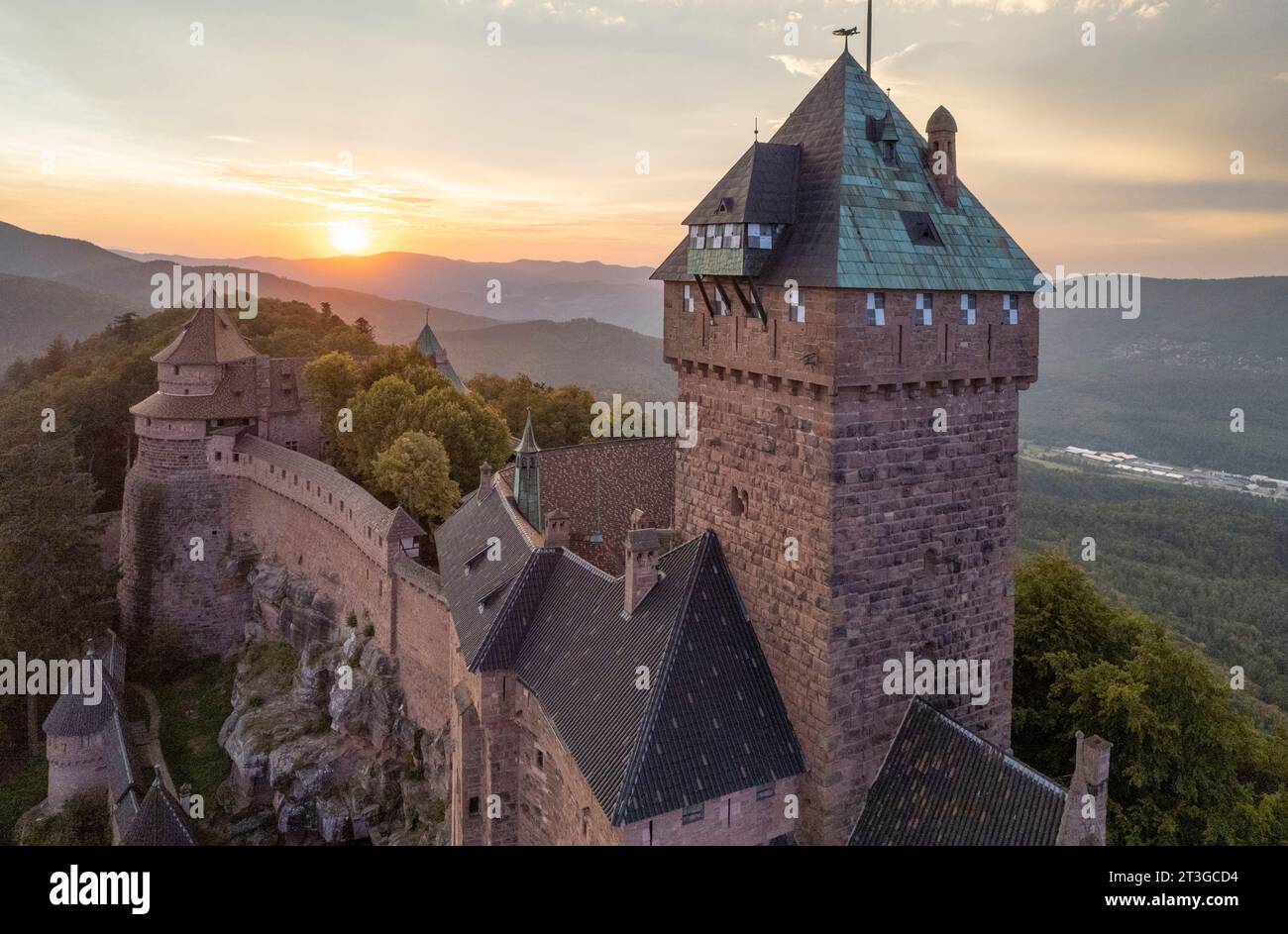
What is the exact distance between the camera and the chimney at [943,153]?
1414 centimetres

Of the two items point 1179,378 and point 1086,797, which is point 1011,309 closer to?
point 1086,797

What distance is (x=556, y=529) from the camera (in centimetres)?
2042

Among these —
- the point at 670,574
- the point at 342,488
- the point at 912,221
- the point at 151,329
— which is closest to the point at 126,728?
the point at 342,488

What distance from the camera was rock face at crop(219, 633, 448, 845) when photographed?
26.0 m

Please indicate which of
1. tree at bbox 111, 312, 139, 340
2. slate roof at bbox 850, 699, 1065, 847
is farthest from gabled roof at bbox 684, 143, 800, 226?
tree at bbox 111, 312, 139, 340

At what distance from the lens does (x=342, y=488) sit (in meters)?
32.1

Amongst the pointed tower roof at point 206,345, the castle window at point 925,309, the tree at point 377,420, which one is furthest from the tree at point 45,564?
the castle window at point 925,309

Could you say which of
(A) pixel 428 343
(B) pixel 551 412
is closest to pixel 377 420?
(B) pixel 551 412

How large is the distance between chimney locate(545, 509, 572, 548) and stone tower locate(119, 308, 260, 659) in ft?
84.0

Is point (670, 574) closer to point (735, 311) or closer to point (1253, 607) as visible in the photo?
point (735, 311)

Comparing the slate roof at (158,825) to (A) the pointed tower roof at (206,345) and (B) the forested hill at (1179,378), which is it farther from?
(B) the forested hill at (1179,378)

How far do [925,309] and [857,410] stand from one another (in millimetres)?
1836

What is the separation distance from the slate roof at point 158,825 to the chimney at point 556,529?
43.4ft

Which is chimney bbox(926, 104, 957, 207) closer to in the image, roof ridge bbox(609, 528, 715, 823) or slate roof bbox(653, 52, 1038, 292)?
slate roof bbox(653, 52, 1038, 292)
